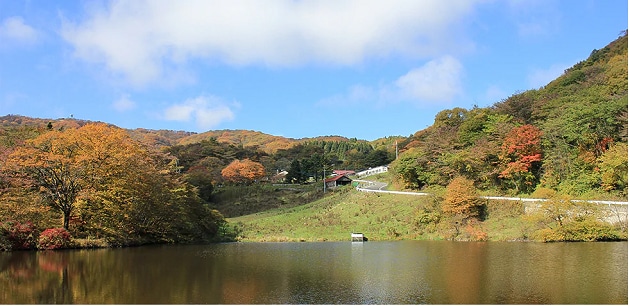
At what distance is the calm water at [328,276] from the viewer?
55.1 feet

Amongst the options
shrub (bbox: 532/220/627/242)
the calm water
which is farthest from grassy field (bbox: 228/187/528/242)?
the calm water

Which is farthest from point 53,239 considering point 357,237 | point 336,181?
point 336,181

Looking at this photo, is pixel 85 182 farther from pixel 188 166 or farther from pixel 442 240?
pixel 188 166

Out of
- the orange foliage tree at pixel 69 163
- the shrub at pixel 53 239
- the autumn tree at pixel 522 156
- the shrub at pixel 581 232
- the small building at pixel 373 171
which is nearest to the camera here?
the shrub at pixel 53 239

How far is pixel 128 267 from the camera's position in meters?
24.8

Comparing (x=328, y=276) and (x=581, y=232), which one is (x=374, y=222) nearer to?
(x=581, y=232)

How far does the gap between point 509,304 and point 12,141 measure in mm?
46742

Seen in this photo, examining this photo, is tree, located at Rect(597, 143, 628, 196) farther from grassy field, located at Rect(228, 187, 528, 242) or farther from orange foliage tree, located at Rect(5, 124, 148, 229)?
orange foliage tree, located at Rect(5, 124, 148, 229)

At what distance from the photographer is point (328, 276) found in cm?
2166

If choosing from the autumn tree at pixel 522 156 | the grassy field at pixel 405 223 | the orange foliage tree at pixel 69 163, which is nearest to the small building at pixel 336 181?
the grassy field at pixel 405 223

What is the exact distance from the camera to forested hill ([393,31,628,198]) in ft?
142

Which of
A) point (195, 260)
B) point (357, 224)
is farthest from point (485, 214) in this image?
point (195, 260)

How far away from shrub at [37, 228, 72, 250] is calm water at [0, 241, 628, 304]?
1.70 meters

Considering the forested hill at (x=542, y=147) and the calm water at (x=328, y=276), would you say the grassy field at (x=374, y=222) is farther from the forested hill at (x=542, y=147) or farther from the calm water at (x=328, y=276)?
the calm water at (x=328, y=276)
